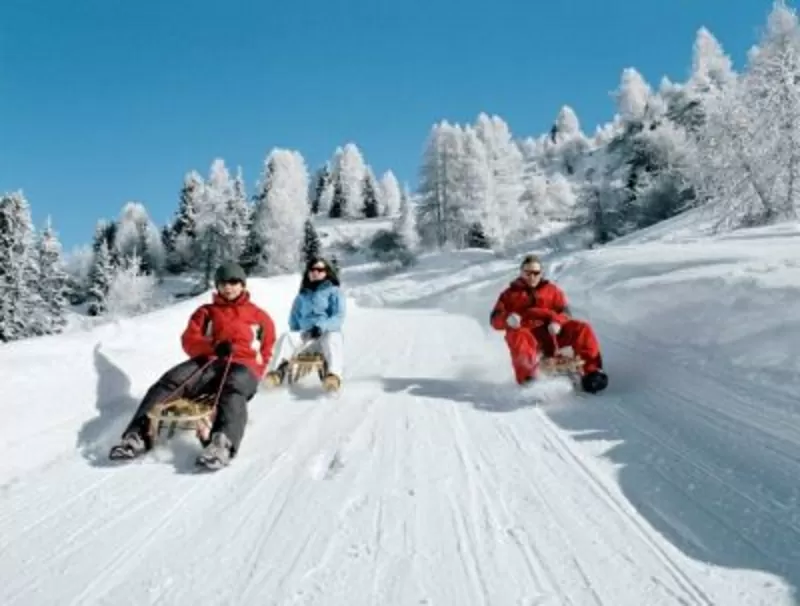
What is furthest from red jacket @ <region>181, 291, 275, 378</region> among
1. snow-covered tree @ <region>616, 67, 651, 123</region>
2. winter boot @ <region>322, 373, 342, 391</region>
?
snow-covered tree @ <region>616, 67, 651, 123</region>

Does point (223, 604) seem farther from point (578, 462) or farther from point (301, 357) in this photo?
point (301, 357)

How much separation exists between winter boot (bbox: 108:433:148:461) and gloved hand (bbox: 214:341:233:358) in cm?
110

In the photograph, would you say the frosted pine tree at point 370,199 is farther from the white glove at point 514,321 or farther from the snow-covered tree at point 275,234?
the white glove at point 514,321

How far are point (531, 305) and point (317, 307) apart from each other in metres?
2.62

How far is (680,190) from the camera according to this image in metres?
44.0

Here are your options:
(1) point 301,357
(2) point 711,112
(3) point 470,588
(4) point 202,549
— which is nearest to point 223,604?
(4) point 202,549

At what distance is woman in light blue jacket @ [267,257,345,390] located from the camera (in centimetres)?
727

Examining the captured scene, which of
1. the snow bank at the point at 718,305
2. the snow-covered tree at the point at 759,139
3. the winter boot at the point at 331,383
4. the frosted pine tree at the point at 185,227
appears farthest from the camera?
the frosted pine tree at the point at 185,227

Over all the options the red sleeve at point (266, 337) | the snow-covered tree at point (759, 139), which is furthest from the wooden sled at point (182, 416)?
the snow-covered tree at point (759, 139)

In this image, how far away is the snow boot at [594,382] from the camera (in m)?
6.05

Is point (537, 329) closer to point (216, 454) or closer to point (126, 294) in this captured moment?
point (216, 454)

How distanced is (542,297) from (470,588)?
487 centimetres

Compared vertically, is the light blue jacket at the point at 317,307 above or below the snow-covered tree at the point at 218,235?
below

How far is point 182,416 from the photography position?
4668 mm
